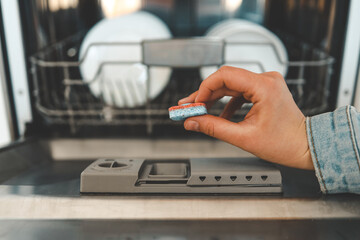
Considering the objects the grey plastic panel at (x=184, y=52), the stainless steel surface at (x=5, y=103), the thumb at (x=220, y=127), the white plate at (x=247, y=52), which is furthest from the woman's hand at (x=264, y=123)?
the stainless steel surface at (x=5, y=103)

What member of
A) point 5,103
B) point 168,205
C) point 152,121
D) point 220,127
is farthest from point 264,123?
point 5,103

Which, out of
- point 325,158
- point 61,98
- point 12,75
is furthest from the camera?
point 61,98

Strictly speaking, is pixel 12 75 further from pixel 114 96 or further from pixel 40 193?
pixel 40 193

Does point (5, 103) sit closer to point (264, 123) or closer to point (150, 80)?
point (150, 80)

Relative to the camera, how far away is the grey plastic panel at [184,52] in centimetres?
59

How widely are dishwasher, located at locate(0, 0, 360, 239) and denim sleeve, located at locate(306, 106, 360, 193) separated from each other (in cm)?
3

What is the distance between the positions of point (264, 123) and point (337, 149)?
109 mm

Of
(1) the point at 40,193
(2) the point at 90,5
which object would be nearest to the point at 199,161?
(1) the point at 40,193

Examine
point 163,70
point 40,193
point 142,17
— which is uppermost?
point 142,17

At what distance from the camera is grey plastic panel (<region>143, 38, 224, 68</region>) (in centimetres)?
59

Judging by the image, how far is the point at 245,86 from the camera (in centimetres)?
44

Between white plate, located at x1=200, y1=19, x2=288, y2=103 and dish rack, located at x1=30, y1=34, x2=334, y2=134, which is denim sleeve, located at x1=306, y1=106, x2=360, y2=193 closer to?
dish rack, located at x1=30, y1=34, x2=334, y2=134

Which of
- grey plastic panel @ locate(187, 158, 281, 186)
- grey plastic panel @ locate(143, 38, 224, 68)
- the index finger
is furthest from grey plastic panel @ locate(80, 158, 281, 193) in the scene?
grey plastic panel @ locate(143, 38, 224, 68)

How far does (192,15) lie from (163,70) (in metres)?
0.24
